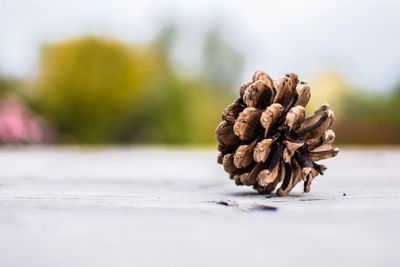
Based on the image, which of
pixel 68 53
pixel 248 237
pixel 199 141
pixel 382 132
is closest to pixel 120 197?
pixel 248 237

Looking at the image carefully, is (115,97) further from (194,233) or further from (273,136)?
(194,233)

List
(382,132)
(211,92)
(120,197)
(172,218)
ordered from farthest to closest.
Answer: (211,92), (382,132), (120,197), (172,218)

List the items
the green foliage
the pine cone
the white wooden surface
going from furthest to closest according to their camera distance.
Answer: the green foliage, the pine cone, the white wooden surface

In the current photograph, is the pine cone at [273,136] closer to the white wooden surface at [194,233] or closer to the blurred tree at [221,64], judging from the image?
the white wooden surface at [194,233]

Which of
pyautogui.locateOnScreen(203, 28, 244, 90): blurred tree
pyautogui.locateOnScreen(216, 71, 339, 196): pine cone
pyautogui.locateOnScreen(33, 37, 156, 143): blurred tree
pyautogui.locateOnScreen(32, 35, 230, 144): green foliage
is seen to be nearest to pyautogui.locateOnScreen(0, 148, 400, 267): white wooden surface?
pyautogui.locateOnScreen(216, 71, 339, 196): pine cone

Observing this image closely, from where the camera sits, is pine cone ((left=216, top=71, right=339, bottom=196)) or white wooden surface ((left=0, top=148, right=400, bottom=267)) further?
pine cone ((left=216, top=71, right=339, bottom=196))

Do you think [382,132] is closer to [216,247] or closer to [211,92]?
[211,92]

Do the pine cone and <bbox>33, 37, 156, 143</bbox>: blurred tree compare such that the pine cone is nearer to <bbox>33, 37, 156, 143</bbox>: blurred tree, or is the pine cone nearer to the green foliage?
the green foliage

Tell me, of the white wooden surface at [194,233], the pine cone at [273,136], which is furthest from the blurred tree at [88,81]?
the white wooden surface at [194,233]
